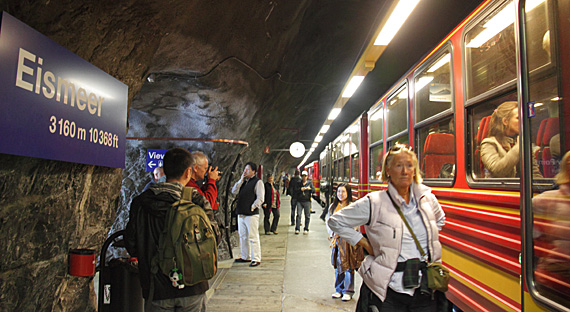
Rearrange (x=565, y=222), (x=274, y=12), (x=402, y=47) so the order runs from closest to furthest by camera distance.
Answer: (x=565, y=222), (x=274, y=12), (x=402, y=47)

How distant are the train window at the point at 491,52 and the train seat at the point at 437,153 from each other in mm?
599

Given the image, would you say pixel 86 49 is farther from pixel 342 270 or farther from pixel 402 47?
pixel 402 47

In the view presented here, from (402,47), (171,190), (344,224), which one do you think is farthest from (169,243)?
(402,47)

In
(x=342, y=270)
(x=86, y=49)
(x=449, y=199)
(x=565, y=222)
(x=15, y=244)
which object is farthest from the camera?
(x=342, y=270)

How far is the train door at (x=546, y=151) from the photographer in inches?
66.9

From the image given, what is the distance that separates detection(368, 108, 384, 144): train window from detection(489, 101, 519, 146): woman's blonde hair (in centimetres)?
293

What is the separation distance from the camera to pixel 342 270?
170 inches

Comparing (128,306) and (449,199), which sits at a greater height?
(449,199)

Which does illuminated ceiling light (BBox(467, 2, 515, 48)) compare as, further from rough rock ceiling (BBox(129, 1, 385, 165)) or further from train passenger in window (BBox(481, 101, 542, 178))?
rough rock ceiling (BBox(129, 1, 385, 165))

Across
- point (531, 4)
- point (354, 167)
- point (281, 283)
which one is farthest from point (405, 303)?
point (354, 167)

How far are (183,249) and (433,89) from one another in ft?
9.31

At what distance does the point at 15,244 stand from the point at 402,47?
980 centimetres

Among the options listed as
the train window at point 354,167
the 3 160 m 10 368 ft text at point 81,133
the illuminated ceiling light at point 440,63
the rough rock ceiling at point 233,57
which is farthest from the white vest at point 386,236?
the train window at point 354,167

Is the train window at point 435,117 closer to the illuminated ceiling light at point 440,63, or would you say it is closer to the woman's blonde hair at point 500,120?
the illuminated ceiling light at point 440,63
